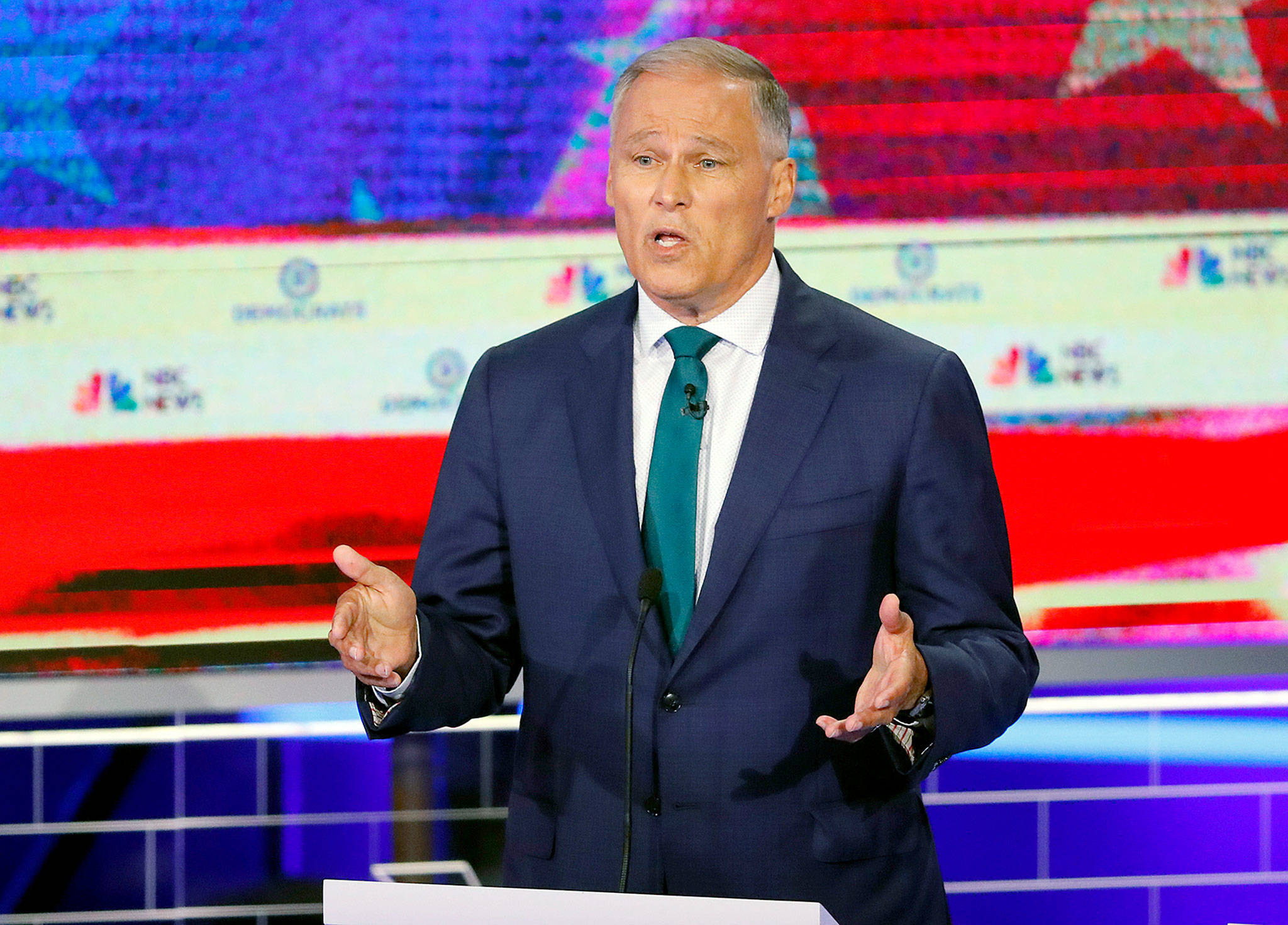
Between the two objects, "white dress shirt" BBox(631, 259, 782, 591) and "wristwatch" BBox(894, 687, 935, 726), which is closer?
"wristwatch" BBox(894, 687, 935, 726)

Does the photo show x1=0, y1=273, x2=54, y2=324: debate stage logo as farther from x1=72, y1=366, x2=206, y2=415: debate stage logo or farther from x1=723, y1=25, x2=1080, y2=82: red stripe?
x1=723, y1=25, x2=1080, y2=82: red stripe

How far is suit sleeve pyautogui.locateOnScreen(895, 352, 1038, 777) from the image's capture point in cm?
147

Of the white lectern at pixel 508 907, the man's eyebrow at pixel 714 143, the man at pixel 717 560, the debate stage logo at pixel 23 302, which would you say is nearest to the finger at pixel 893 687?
the man at pixel 717 560

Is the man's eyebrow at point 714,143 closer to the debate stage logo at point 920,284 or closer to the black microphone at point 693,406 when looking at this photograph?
the black microphone at point 693,406

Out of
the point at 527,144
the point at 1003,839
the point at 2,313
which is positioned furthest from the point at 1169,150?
the point at 2,313

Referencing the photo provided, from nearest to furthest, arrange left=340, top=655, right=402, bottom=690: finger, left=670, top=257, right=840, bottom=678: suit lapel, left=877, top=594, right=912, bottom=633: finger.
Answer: left=877, top=594, right=912, bottom=633: finger < left=340, top=655, right=402, bottom=690: finger < left=670, top=257, right=840, bottom=678: suit lapel

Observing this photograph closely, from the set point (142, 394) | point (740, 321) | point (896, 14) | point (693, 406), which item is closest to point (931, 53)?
point (896, 14)

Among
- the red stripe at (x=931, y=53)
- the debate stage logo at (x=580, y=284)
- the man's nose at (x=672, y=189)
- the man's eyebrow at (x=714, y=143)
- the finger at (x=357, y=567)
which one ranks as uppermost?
the red stripe at (x=931, y=53)

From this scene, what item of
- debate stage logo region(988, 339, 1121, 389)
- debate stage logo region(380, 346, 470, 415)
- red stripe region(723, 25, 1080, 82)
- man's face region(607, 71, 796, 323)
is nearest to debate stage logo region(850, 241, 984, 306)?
debate stage logo region(988, 339, 1121, 389)

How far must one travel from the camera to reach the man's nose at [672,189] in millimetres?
1517

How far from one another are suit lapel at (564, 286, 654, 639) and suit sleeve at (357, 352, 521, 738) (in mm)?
123

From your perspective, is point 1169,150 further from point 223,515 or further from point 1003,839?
point 223,515

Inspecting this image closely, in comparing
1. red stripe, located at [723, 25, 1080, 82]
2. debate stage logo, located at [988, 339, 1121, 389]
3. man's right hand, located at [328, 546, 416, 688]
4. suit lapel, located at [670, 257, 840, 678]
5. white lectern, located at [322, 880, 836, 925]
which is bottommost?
white lectern, located at [322, 880, 836, 925]

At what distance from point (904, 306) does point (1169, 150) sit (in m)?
0.56
